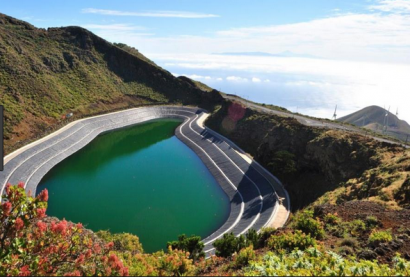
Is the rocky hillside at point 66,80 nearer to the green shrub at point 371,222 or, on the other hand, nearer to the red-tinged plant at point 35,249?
the red-tinged plant at point 35,249

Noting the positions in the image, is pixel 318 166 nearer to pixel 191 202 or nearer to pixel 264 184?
pixel 264 184

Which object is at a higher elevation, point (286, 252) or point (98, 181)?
point (286, 252)

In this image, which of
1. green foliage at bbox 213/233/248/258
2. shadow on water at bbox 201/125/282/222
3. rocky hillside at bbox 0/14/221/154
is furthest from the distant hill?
green foliage at bbox 213/233/248/258

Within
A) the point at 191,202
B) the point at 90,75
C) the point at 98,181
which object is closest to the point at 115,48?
the point at 90,75

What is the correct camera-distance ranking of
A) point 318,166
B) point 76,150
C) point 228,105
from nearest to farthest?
point 318,166 → point 76,150 → point 228,105

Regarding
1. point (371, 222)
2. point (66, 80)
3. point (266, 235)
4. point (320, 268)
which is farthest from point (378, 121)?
point (320, 268)

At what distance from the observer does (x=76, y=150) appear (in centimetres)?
6216

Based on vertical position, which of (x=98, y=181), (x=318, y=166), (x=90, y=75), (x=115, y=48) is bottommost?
(x=98, y=181)

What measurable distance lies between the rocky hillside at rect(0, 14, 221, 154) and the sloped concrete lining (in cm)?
404

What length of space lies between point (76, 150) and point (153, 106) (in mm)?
36016

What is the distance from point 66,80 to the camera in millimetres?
88250

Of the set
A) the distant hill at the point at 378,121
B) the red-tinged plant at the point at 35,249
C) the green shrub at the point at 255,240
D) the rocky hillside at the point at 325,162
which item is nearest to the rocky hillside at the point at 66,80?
the rocky hillside at the point at 325,162

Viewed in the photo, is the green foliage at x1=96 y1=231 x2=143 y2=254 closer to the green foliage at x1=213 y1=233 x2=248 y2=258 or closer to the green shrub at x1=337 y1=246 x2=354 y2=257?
the green foliage at x1=213 y1=233 x2=248 y2=258

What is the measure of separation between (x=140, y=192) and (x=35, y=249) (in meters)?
33.3
